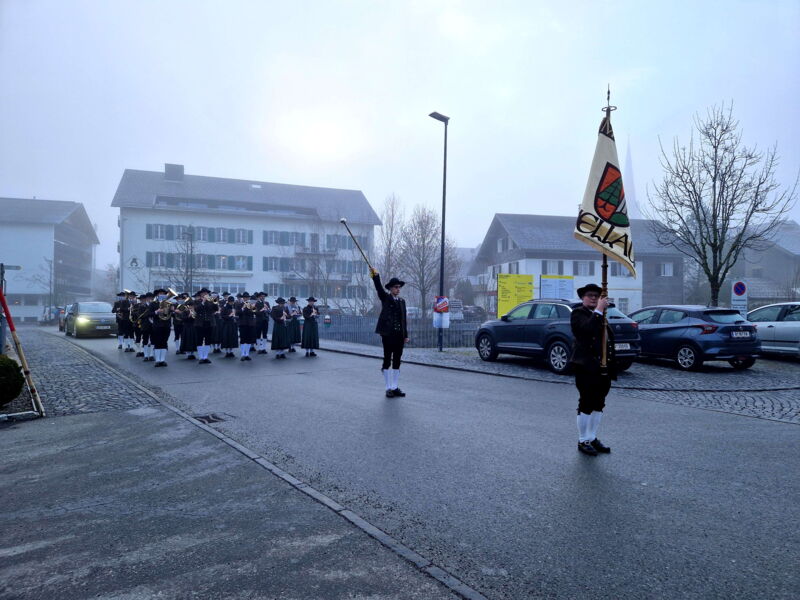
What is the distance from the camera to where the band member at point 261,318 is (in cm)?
1686

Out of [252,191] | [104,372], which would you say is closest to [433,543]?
[104,372]

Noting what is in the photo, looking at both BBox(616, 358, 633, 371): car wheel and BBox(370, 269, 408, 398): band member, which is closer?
BBox(370, 269, 408, 398): band member

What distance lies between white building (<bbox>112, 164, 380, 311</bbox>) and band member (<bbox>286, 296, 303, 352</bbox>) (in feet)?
103

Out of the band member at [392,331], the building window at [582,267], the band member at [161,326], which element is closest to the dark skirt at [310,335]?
the band member at [161,326]

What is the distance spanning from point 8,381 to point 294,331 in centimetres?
978

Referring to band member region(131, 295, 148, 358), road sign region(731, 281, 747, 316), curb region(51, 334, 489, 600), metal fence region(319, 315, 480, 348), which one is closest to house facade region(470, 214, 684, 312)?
metal fence region(319, 315, 480, 348)

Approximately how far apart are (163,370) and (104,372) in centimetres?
122

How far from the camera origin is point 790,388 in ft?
34.6

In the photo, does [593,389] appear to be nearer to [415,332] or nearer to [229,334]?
[229,334]

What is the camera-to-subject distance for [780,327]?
14.4 m

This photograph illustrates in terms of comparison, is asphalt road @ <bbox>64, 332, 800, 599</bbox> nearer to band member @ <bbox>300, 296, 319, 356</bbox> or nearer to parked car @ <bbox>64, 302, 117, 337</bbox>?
band member @ <bbox>300, 296, 319, 356</bbox>

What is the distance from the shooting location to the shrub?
7.76 meters

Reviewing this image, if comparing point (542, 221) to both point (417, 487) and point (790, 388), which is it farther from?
point (417, 487)

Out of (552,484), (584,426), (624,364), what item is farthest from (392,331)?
(624,364)
